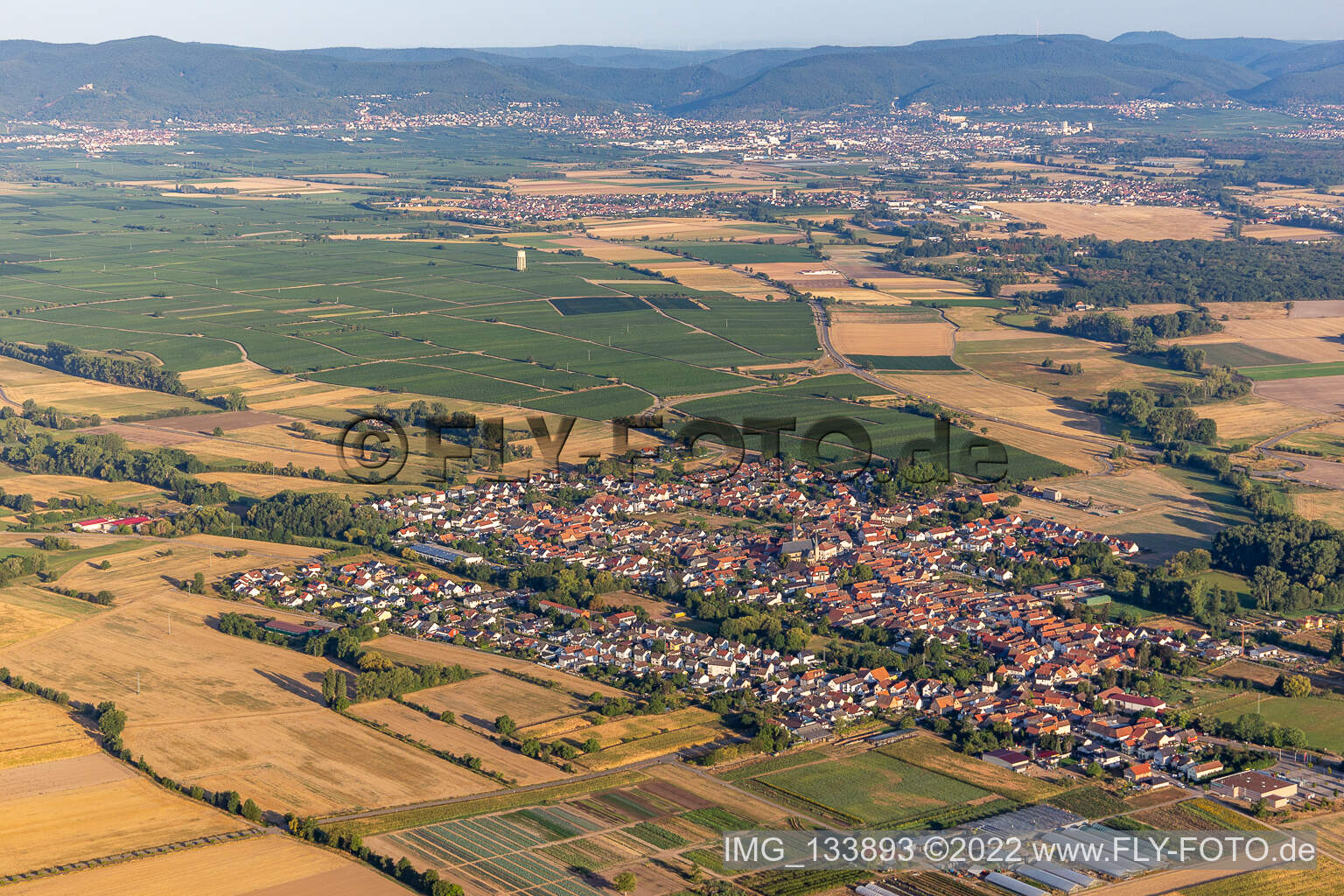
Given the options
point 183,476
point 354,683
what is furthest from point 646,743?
point 183,476

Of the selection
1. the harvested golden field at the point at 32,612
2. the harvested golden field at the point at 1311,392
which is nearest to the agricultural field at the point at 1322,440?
the harvested golden field at the point at 1311,392

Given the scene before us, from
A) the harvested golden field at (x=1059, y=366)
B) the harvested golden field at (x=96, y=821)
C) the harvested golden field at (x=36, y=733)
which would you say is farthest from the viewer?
the harvested golden field at (x=1059, y=366)

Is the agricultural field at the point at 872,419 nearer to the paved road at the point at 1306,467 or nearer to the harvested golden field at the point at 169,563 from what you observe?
the paved road at the point at 1306,467

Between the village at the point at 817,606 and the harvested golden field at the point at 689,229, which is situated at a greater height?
the harvested golden field at the point at 689,229

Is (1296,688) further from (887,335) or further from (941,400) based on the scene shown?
(887,335)

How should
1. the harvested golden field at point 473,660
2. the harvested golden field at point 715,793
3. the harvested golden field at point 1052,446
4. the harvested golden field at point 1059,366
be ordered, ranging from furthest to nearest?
the harvested golden field at point 1059,366 → the harvested golden field at point 1052,446 → the harvested golden field at point 473,660 → the harvested golden field at point 715,793

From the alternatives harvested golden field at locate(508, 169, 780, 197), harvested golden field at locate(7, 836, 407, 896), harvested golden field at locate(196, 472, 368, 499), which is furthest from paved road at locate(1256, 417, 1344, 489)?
harvested golden field at locate(508, 169, 780, 197)
